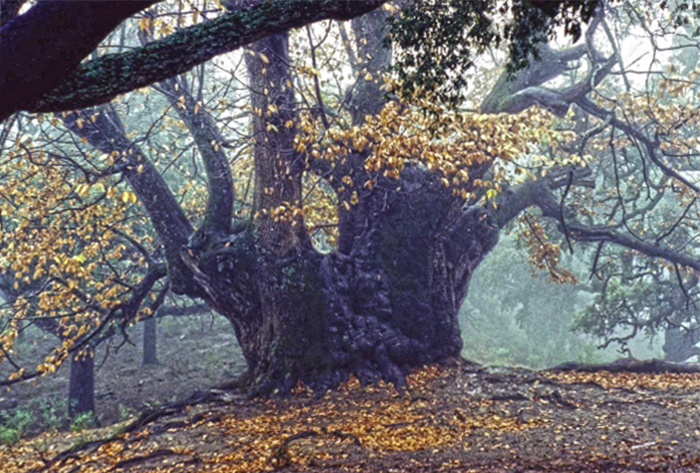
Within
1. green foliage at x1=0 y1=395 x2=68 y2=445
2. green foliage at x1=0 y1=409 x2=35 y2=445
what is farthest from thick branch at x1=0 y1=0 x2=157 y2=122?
green foliage at x1=0 y1=395 x2=68 y2=445

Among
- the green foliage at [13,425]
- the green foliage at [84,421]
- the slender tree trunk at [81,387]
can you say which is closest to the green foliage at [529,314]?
the slender tree trunk at [81,387]

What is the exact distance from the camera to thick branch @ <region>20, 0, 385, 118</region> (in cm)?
439

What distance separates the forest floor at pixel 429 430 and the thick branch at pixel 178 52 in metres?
5.05

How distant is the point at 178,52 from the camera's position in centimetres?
469

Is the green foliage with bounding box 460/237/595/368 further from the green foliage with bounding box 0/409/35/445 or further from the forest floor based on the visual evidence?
the green foliage with bounding box 0/409/35/445

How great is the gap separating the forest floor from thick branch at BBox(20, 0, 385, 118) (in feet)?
16.6

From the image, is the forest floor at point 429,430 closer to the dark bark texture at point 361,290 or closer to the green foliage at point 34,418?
the dark bark texture at point 361,290

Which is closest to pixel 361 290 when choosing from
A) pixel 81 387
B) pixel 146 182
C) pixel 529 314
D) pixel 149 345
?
pixel 146 182

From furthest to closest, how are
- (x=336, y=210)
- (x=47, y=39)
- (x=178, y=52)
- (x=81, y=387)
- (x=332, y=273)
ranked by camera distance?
(x=81, y=387) → (x=336, y=210) → (x=332, y=273) → (x=178, y=52) → (x=47, y=39)

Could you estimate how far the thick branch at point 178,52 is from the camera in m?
4.39

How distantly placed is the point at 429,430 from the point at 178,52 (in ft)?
22.2

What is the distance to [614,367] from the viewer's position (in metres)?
12.2

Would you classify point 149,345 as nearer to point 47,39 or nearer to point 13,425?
point 13,425

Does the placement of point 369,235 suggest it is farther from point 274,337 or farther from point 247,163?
point 247,163
